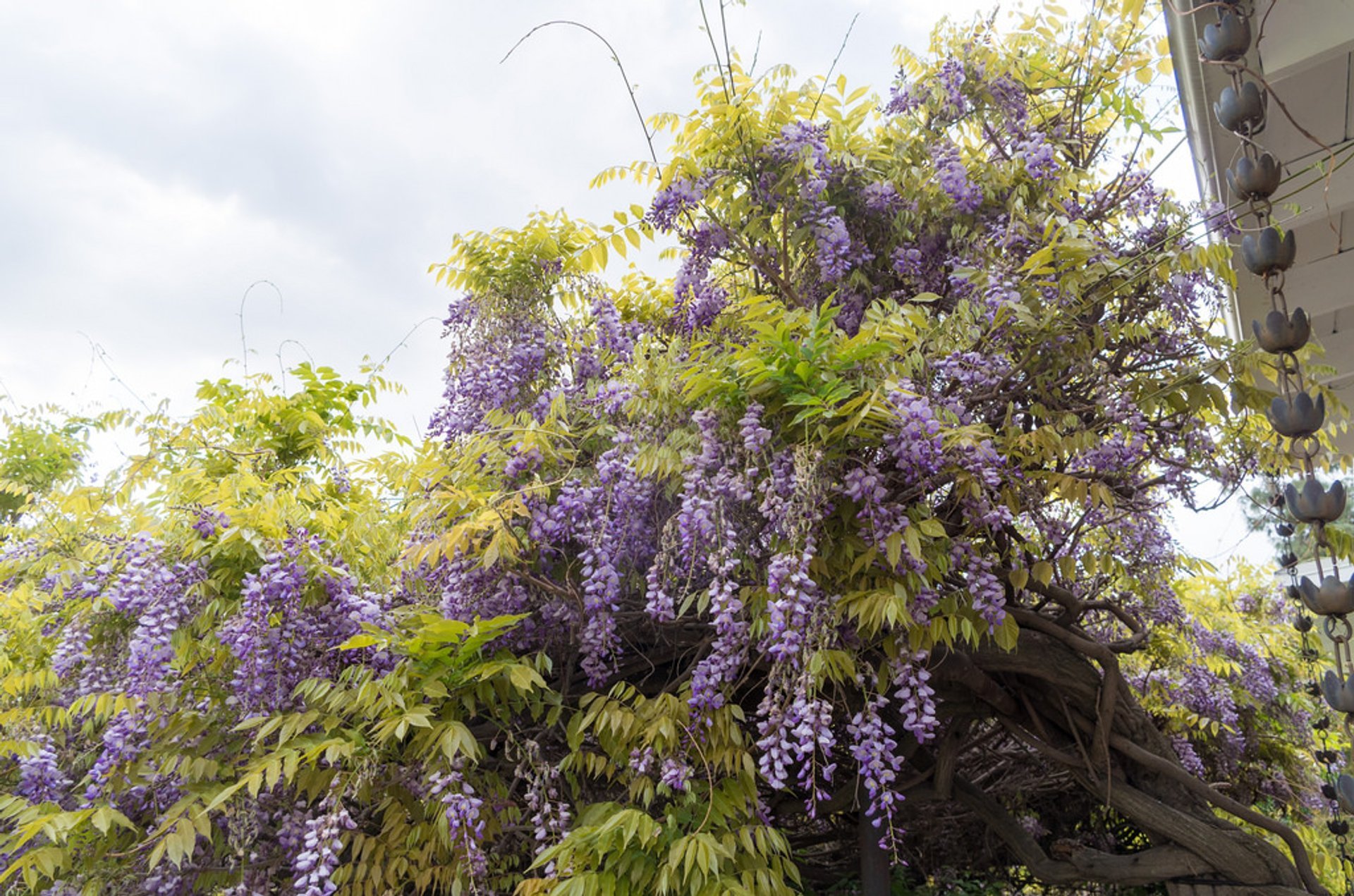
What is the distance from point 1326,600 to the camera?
4.92ft

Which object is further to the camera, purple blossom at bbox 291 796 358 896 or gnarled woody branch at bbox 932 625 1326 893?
gnarled woody branch at bbox 932 625 1326 893

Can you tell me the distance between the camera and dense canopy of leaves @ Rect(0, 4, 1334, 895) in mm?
2512

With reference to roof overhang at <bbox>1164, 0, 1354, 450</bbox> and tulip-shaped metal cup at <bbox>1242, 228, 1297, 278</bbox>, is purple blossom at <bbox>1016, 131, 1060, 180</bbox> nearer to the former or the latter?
roof overhang at <bbox>1164, 0, 1354, 450</bbox>

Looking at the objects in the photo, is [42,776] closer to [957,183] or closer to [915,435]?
[915,435]

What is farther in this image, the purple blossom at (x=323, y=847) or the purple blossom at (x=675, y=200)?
the purple blossom at (x=675, y=200)

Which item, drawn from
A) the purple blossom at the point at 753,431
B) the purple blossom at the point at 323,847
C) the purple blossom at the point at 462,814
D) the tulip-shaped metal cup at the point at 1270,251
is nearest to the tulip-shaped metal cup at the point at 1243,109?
the tulip-shaped metal cup at the point at 1270,251

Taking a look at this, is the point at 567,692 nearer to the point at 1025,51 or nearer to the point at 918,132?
the point at 918,132

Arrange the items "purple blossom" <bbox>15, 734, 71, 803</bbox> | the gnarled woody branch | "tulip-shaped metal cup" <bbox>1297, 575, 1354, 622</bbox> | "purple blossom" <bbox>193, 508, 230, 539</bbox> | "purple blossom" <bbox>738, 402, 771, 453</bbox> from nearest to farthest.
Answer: "tulip-shaped metal cup" <bbox>1297, 575, 1354, 622</bbox> < "purple blossom" <bbox>738, 402, 771, 453</bbox> < "purple blossom" <bbox>193, 508, 230, 539</bbox> < "purple blossom" <bbox>15, 734, 71, 803</bbox> < the gnarled woody branch

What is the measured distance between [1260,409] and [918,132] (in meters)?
1.61

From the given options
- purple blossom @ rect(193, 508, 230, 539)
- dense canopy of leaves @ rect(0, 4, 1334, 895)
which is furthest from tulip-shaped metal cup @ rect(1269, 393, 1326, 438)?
purple blossom @ rect(193, 508, 230, 539)

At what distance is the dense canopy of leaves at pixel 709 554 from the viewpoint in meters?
2.51

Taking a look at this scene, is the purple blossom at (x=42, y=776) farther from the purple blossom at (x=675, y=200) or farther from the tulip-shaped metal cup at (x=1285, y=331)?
the tulip-shaped metal cup at (x=1285, y=331)

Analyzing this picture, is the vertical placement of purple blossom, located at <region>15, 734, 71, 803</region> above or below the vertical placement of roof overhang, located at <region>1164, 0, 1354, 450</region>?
below

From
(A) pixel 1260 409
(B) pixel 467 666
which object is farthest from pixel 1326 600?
(B) pixel 467 666
